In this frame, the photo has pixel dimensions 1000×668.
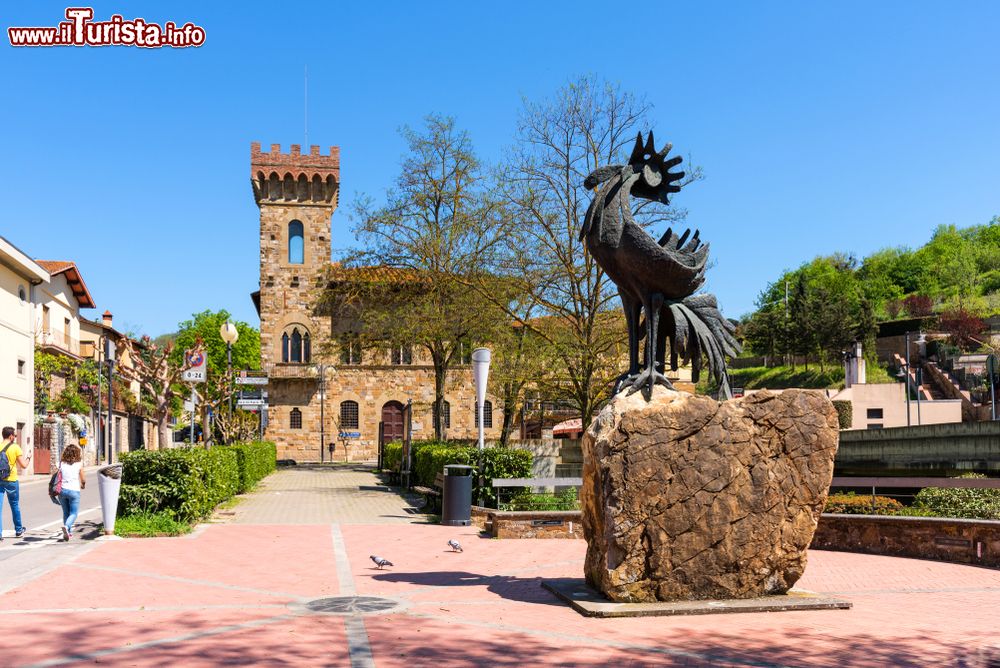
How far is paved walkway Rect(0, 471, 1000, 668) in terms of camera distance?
19.8 ft

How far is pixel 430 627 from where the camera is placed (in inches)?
274

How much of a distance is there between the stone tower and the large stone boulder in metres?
42.8

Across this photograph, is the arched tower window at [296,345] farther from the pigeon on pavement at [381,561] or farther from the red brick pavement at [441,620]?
the pigeon on pavement at [381,561]

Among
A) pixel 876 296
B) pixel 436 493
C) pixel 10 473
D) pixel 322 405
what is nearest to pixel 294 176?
pixel 322 405

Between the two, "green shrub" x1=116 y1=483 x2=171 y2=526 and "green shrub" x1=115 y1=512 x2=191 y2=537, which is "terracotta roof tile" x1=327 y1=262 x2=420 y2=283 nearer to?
"green shrub" x1=116 y1=483 x2=171 y2=526

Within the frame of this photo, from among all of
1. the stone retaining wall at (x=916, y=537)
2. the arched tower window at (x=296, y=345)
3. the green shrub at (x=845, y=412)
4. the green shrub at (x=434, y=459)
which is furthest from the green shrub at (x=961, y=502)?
the arched tower window at (x=296, y=345)

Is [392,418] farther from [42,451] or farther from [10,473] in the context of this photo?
[10,473]

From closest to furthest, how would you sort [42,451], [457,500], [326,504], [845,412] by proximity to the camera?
[457,500]
[326,504]
[42,451]
[845,412]

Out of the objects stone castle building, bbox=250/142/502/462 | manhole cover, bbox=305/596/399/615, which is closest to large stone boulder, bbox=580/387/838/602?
manhole cover, bbox=305/596/399/615

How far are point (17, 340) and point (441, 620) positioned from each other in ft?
110

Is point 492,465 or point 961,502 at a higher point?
point 492,465

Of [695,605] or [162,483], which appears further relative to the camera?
[162,483]

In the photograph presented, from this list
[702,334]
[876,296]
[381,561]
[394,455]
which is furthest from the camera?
[876,296]

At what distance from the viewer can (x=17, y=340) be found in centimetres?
3472
